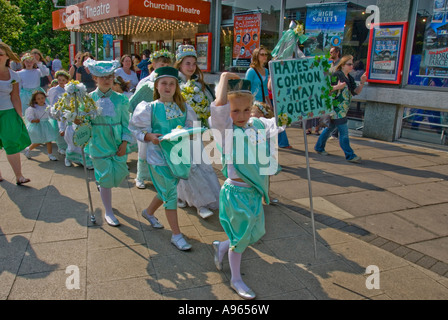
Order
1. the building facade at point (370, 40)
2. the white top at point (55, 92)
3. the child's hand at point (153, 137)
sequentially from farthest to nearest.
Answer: the building facade at point (370, 40) < the white top at point (55, 92) < the child's hand at point (153, 137)

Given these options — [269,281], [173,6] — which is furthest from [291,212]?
[173,6]

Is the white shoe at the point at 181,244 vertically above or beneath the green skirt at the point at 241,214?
beneath

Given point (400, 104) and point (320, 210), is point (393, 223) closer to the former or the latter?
point (320, 210)

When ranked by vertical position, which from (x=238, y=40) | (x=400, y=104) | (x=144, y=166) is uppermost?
(x=238, y=40)

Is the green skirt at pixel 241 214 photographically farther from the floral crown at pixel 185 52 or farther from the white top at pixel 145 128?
the floral crown at pixel 185 52

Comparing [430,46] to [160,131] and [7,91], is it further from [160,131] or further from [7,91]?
[7,91]

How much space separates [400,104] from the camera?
8.38 metres

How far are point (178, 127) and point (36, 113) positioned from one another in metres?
4.70

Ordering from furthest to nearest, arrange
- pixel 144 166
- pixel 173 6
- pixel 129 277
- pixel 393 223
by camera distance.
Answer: pixel 173 6 < pixel 144 166 < pixel 393 223 < pixel 129 277

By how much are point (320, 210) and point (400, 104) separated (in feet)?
16.1

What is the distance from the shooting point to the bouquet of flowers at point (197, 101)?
396 centimetres

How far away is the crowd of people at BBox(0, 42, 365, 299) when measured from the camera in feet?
9.69

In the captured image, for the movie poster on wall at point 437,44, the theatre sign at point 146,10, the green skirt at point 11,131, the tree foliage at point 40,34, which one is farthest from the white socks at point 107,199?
the tree foliage at point 40,34

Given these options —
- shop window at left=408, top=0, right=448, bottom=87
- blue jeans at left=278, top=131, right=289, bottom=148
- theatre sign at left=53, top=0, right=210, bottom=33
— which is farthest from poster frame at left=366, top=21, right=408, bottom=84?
theatre sign at left=53, top=0, right=210, bottom=33
